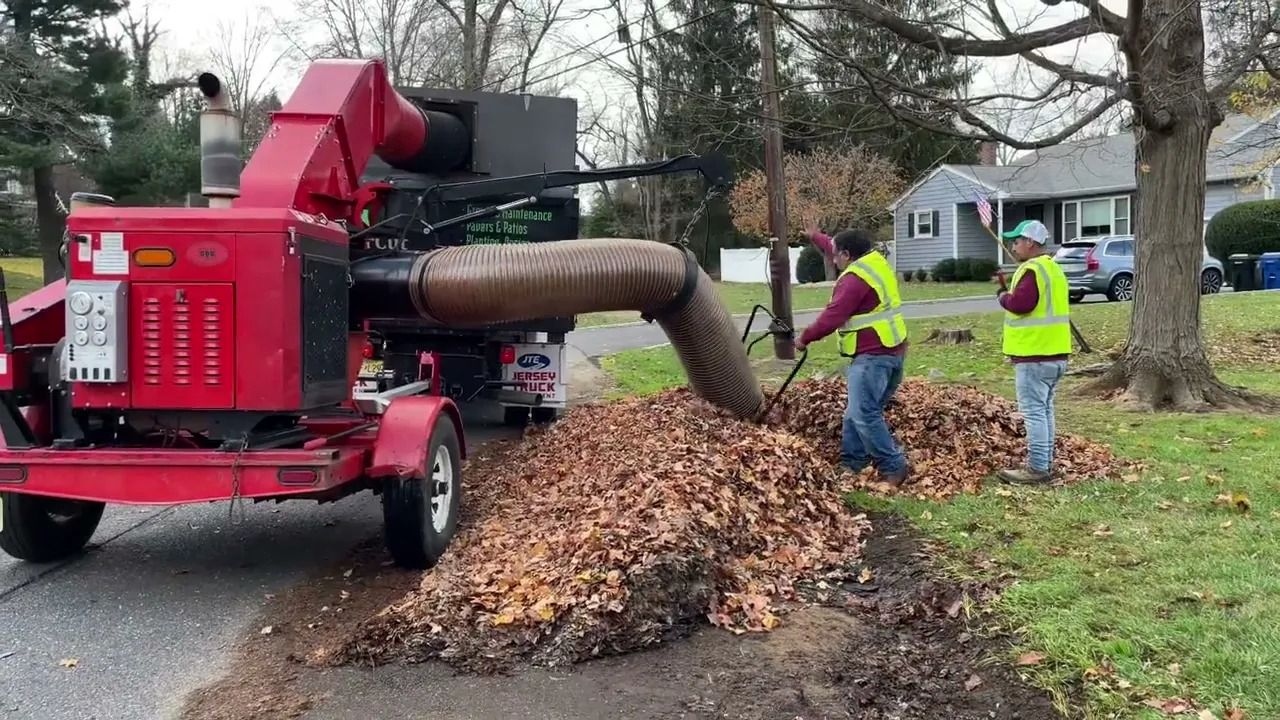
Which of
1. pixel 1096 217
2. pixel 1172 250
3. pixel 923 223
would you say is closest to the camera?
pixel 1172 250

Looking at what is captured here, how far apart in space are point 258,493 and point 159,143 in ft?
87.9

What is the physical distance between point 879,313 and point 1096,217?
107 feet

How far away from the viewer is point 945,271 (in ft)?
124

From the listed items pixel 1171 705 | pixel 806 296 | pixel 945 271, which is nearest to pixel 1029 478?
pixel 1171 705

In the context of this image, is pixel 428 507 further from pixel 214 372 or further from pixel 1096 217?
pixel 1096 217

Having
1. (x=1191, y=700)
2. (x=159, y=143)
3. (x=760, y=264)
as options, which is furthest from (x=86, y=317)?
(x=760, y=264)

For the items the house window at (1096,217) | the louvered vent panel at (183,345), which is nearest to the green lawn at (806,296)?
the house window at (1096,217)

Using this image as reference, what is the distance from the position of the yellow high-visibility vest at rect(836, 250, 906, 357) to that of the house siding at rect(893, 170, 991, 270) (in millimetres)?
32611

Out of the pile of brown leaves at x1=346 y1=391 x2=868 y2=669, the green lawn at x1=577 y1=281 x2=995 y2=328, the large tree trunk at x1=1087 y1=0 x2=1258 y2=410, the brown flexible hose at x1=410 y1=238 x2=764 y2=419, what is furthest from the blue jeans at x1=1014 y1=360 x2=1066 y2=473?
the green lawn at x1=577 y1=281 x2=995 y2=328

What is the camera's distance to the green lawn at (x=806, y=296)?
2820cm

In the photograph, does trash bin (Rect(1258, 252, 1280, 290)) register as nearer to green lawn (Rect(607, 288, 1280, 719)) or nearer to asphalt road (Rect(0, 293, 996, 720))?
green lawn (Rect(607, 288, 1280, 719))

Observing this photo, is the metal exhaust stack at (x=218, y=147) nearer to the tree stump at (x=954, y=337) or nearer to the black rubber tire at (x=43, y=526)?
the black rubber tire at (x=43, y=526)

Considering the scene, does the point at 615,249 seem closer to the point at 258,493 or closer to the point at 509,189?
the point at 509,189

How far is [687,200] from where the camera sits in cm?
4766
